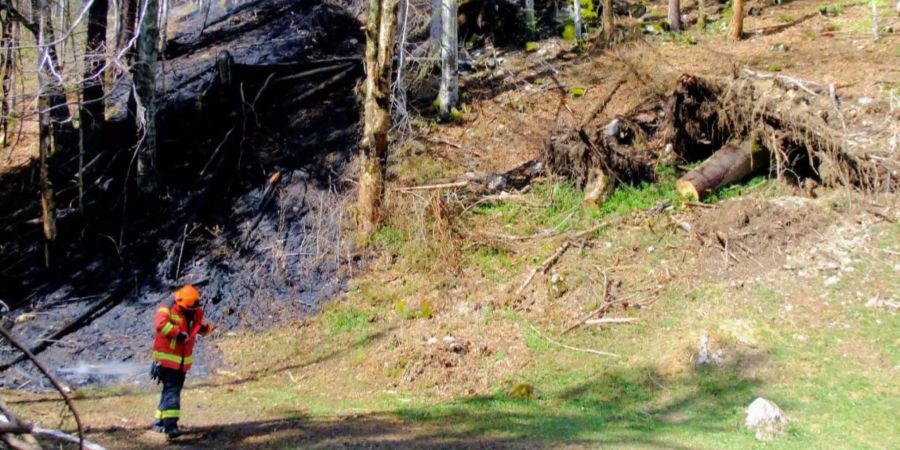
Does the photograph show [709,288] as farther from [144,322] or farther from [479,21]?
[479,21]

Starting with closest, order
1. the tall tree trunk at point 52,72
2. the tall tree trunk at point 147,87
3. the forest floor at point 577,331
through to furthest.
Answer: the forest floor at point 577,331 < the tall tree trunk at point 52,72 < the tall tree trunk at point 147,87

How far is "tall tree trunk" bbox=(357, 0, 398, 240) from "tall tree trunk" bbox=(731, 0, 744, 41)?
1016 cm

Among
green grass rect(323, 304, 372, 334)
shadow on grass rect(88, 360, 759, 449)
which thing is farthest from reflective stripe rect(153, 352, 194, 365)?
green grass rect(323, 304, 372, 334)

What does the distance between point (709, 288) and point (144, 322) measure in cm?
984

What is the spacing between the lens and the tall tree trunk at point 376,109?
1325cm

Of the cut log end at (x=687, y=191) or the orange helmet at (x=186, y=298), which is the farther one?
the cut log end at (x=687, y=191)

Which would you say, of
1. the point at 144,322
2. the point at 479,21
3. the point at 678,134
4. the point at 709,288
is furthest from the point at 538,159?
the point at 144,322

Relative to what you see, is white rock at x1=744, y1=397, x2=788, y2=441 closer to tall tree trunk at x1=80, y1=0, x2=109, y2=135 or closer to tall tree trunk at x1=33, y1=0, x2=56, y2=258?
tall tree trunk at x1=33, y1=0, x2=56, y2=258

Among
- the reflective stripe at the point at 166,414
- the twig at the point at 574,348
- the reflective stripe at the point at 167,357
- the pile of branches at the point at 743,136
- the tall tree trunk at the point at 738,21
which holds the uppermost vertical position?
the tall tree trunk at the point at 738,21

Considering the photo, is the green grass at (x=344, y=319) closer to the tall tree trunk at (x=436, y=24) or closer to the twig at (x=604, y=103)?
the twig at (x=604, y=103)

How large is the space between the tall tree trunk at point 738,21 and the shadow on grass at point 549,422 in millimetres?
12269

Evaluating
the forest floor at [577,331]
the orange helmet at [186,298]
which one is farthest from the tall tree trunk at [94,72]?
the orange helmet at [186,298]

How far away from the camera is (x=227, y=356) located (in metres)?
12.4

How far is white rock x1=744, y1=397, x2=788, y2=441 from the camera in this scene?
7.52 metres
